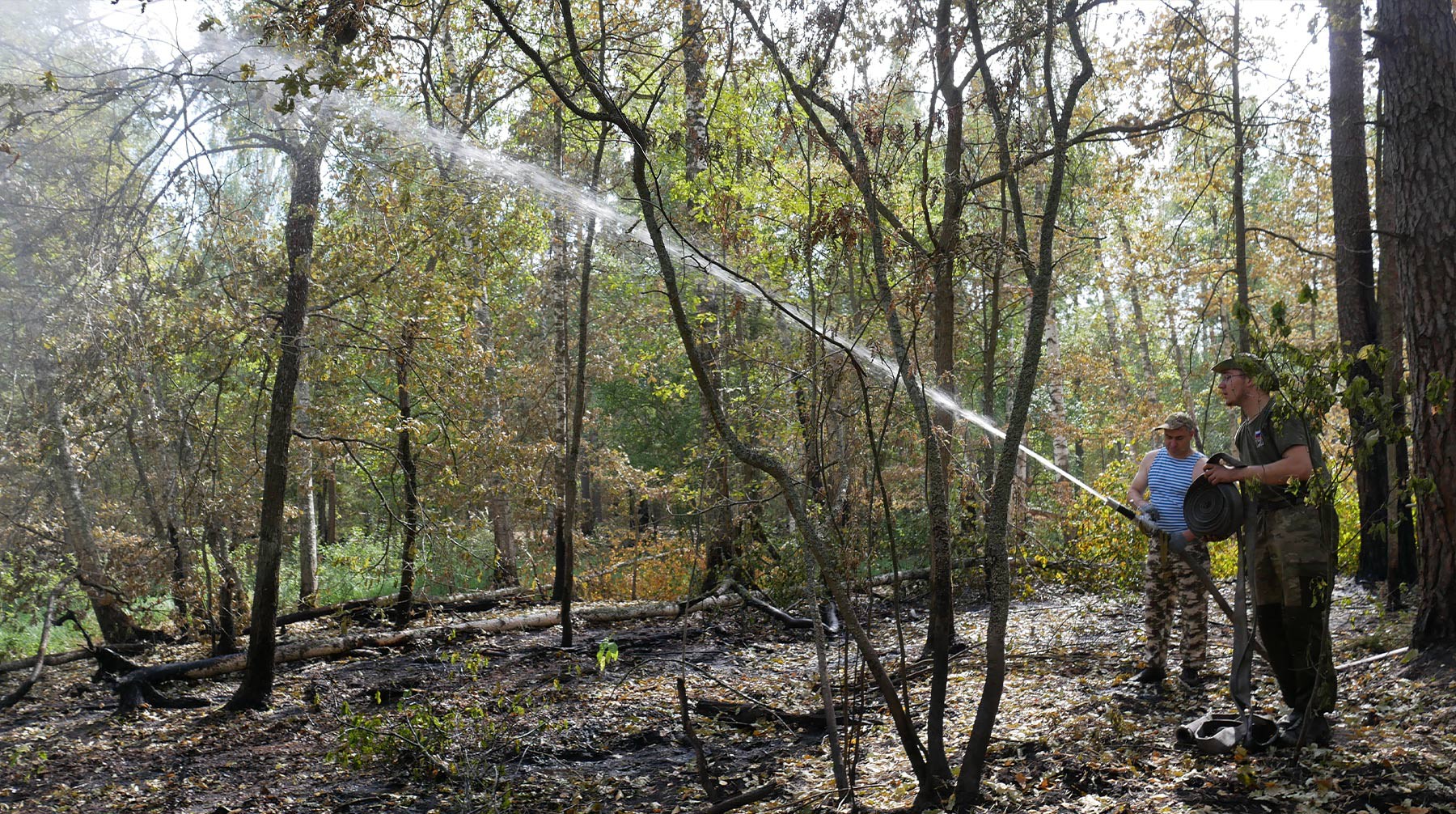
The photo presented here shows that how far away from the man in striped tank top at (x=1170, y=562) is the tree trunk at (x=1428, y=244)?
3.84 ft

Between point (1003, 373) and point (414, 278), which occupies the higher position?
point (414, 278)

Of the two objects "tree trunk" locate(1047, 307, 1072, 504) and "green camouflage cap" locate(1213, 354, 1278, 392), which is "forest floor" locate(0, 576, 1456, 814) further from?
"tree trunk" locate(1047, 307, 1072, 504)

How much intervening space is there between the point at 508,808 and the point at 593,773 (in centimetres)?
82

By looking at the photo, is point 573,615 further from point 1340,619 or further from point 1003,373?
point 1340,619

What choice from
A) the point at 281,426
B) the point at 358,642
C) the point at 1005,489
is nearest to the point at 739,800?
the point at 1005,489

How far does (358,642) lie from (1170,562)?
8049mm

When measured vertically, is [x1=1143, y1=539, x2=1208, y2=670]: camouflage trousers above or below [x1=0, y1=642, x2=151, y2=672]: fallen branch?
above

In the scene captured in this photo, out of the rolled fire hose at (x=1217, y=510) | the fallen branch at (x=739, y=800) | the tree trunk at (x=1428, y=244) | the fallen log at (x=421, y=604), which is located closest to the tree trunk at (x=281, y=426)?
the fallen log at (x=421, y=604)

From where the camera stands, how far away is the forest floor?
4223mm

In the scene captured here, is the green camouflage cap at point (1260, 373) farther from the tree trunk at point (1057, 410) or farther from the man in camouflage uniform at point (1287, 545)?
the tree trunk at point (1057, 410)

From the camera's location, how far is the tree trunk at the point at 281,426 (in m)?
7.86

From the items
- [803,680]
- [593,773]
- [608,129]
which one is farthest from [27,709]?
[608,129]

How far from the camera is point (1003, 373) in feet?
30.8

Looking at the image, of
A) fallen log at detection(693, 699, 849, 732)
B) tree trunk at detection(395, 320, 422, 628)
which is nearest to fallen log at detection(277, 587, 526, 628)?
tree trunk at detection(395, 320, 422, 628)
